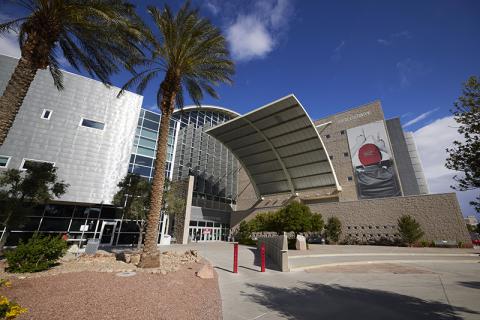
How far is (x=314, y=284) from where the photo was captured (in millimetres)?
8477

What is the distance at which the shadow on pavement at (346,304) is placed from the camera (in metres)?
5.13

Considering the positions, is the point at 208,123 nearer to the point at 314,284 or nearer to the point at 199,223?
the point at 199,223

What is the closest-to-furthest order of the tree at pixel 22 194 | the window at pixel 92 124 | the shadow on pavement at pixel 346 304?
the shadow on pavement at pixel 346 304, the tree at pixel 22 194, the window at pixel 92 124

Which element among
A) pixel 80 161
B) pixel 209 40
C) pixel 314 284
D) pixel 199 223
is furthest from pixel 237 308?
pixel 199 223

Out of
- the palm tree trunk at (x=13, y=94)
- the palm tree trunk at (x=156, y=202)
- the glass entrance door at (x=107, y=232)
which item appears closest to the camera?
the palm tree trunk at (x=13, y=94)

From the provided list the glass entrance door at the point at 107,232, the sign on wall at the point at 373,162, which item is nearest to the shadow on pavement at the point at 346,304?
Answer: the glass entrance door at the point at 107,232

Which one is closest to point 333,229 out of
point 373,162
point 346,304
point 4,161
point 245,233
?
point 245,233

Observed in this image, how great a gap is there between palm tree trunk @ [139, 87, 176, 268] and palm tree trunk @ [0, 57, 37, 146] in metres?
5.43

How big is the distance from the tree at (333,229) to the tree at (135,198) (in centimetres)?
2451

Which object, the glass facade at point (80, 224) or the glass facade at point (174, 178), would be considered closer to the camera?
the glass facade at point (80, 224)

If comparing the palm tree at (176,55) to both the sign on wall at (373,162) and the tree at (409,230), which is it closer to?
the tree at (409,230)

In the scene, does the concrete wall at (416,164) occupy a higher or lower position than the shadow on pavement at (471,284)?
higher

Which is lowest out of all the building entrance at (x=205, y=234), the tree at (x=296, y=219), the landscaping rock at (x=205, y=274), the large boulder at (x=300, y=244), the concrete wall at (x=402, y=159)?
the landscaping rock at (x=205, y=274)

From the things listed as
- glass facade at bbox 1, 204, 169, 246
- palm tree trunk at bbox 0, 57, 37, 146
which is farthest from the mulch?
glass facade at bbox 1, 204, 169, 246
